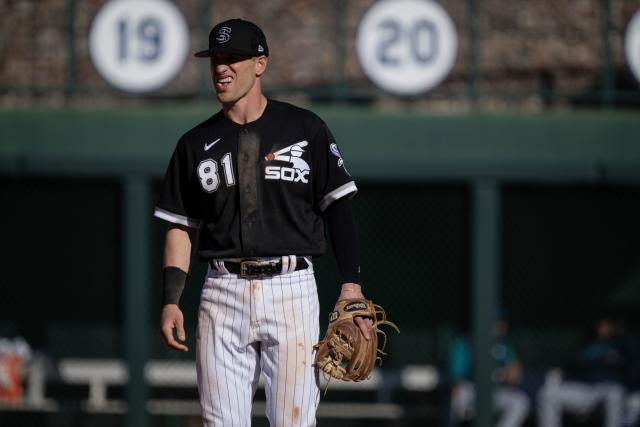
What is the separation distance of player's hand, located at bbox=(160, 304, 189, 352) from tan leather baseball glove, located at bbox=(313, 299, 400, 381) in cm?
45

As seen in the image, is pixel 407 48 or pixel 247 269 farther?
pixel 407 48

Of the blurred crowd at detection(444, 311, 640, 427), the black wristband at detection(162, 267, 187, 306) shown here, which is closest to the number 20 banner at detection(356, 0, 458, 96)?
the blurred crowd at detection(444, 311, 640, 427)

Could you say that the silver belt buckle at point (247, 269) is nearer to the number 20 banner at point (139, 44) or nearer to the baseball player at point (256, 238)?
the baseball player at point (256, 238)

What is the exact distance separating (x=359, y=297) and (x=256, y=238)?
402 millimetres

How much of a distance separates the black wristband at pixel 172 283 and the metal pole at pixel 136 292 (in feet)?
18.2

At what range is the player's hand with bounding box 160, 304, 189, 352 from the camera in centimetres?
405

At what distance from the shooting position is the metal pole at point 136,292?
9656 millimetres

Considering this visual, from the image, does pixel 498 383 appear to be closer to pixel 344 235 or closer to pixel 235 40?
pixel 344 235

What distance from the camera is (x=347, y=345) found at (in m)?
4.08

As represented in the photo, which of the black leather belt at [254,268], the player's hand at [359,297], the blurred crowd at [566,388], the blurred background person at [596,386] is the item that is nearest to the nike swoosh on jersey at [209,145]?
the black leather belt at [254,268]

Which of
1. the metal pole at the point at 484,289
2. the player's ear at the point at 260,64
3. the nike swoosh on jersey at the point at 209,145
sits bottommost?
the metal pole at the point at 484,289

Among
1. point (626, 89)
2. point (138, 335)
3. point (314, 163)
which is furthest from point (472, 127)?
point (314, 163)

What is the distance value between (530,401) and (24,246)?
4736mm

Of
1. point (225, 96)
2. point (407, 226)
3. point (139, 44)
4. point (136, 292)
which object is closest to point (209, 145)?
point (225, 96)
